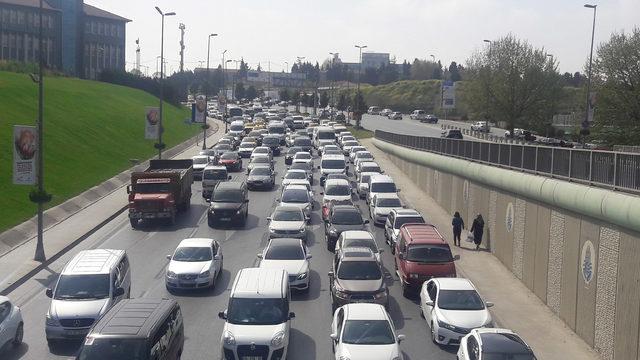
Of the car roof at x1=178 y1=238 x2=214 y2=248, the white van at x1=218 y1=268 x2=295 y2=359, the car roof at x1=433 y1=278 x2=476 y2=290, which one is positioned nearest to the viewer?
the white van at x1=218 y1=268 x2=295 y2=359

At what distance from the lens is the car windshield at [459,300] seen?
19719mm

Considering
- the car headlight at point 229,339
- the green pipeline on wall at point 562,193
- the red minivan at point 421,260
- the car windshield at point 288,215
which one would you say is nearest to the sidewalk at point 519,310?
the red minivan at point 421,260

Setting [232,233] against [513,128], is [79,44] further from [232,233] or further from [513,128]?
[232,233]

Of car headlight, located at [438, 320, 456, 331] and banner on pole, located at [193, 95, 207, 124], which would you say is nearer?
car headlight, located at [438, 320, 456, 331]

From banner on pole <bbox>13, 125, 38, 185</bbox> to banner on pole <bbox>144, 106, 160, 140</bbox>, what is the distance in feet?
67.7

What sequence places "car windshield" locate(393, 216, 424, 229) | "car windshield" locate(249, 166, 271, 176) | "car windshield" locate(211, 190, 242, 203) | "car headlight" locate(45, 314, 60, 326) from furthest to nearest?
"car windshield" locate(249, 166, 271, 176)
"car windshield" locate(211, 190, 242, 203)
"car windshield" locate(393, 216, 424, 229)
"car headlight" locate(45, 314, 60, 326)

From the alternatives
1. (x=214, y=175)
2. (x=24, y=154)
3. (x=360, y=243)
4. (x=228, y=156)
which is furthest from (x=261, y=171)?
(x=360, y=243)

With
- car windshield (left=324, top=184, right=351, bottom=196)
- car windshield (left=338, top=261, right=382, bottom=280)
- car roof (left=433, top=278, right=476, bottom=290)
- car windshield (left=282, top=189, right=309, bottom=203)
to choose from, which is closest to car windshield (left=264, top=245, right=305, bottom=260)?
car windshield (left=338, top=261, right=382, bottom=280)

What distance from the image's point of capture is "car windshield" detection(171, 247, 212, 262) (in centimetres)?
2444

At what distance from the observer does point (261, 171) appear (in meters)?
47.4

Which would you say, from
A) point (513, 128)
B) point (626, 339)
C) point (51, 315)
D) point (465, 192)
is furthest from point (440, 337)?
point (513, 128)

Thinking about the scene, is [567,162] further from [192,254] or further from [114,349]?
[114,349]

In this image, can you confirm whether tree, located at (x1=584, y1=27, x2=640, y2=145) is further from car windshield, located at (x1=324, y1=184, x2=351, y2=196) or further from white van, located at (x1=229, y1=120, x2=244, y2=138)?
white van, located at (x1=229, y1=120, x2=244, y2=138)

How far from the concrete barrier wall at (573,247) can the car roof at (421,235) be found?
3.33 metres
